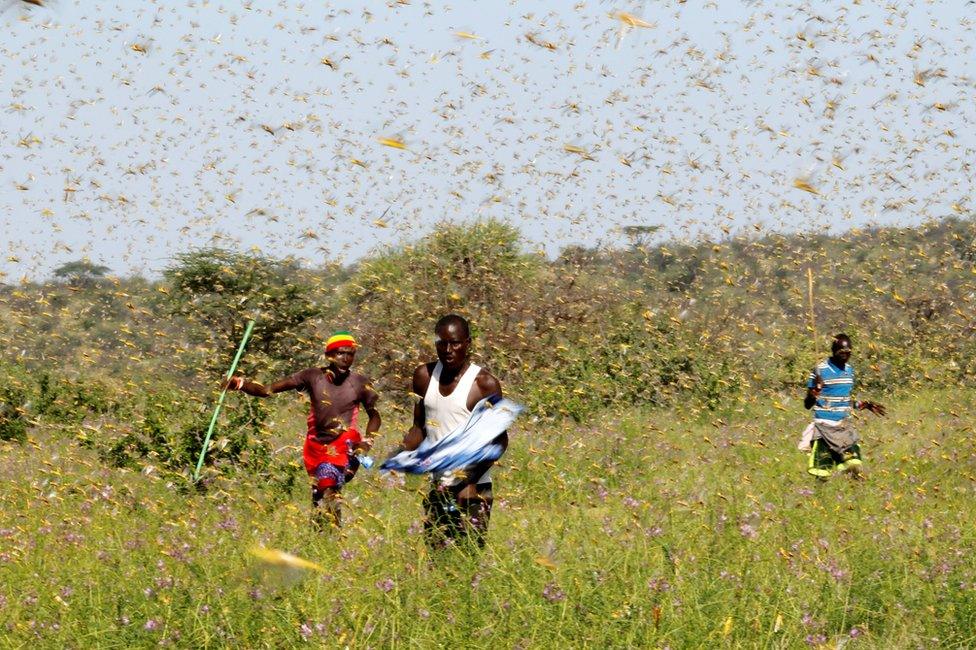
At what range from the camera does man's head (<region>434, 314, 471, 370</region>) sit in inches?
271

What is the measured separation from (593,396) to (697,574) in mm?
12709

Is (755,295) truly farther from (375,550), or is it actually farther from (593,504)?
(375,550)

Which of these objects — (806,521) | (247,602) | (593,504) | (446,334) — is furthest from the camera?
(593,504)

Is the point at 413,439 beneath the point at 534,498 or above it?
above

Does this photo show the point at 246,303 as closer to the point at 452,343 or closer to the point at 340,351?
the point at 340,351

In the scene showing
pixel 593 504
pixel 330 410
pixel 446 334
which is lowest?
pixel 593 504

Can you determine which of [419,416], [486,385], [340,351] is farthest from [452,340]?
[340,351]

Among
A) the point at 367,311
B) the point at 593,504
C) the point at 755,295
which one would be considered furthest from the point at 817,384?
the point at 755,295

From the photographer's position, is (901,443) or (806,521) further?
(901,443)

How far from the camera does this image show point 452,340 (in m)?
6.89

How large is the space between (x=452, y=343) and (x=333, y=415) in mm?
2086

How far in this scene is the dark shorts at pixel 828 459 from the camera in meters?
11.1

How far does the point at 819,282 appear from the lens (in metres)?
57.4

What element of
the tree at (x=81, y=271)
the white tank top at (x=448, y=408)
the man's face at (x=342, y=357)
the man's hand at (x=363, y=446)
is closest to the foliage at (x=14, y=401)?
the man's face at (x=342, y=357)
